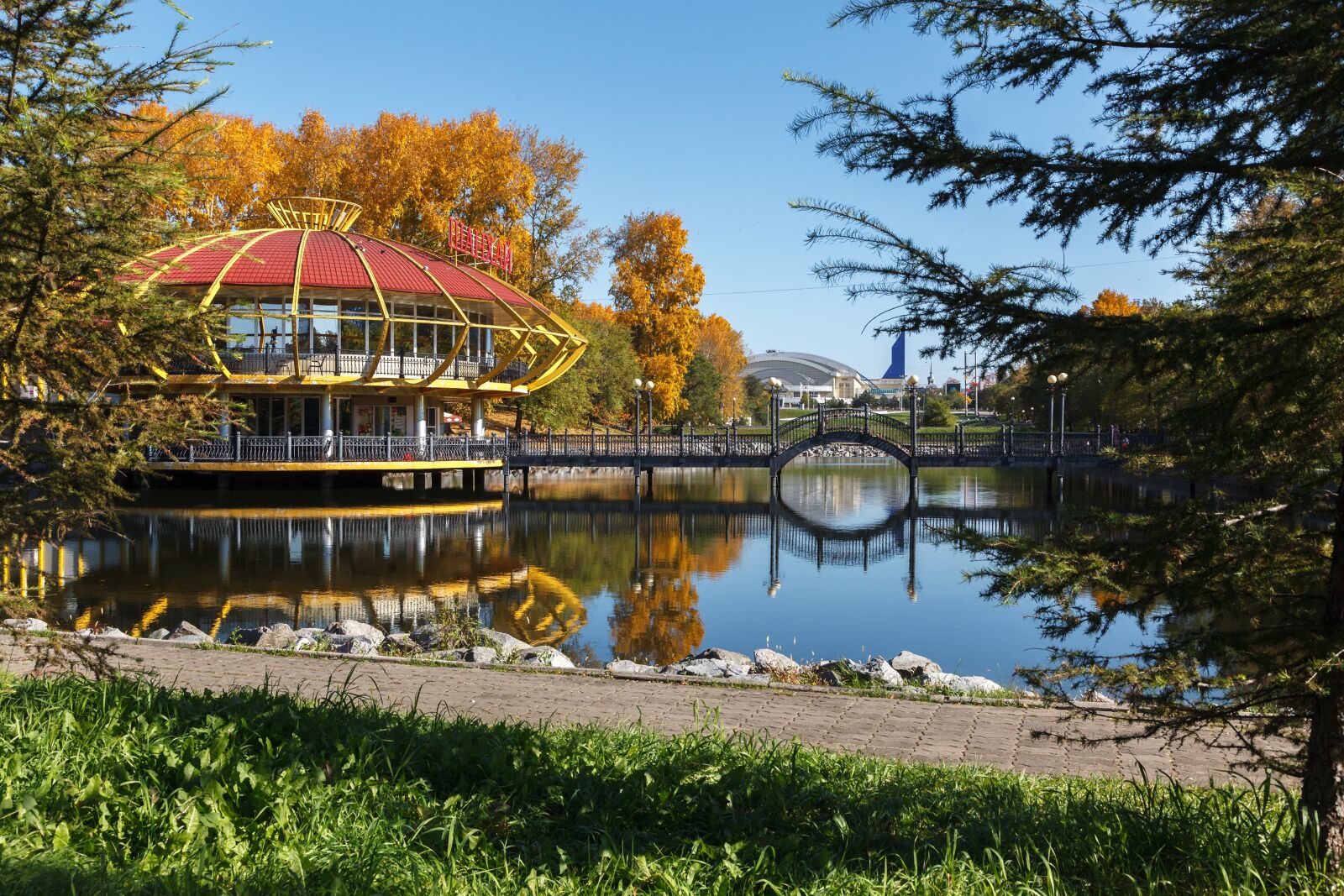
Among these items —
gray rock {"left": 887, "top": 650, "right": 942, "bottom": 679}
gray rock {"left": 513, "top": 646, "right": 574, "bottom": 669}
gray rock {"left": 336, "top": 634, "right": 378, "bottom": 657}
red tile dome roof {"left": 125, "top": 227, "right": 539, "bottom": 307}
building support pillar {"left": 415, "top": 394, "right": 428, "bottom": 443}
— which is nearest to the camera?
gray rock {"left": 513, "top": 646, "right": 574, "bottom": 669}

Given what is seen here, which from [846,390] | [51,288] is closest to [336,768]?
[51,288]

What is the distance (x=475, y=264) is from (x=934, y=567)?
2676 centimetres

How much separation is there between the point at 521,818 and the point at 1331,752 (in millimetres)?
3184

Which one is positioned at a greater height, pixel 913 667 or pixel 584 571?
pixel 913 667

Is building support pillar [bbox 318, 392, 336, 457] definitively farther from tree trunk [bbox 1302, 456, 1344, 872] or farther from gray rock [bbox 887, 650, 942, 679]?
tree trunk [bbox 1302, 456, 1344, 872]

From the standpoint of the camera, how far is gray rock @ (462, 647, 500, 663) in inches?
390

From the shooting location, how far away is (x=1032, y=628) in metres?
15.2

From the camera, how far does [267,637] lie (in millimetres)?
11414

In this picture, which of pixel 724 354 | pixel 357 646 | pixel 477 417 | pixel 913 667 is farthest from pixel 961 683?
pixel 724 354

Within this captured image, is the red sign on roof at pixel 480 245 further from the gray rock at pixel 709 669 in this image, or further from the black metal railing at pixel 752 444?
the gray rock at pixel 709 669

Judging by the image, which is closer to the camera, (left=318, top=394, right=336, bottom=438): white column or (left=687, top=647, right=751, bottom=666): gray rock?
(left=687, top=647, right=751, bottom=666): gray rock

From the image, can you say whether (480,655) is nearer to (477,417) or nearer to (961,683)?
(961,683)

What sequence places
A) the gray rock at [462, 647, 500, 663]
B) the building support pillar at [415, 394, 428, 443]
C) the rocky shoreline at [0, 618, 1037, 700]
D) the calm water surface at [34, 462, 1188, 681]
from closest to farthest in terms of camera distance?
1. the rocky shoreline at [0, 618, 1037, 700]
2. the gray rock at [462, 647, 500, 663]
3. the calm water surface at [34, 462, 1188, 681]
4. the building support pillar at [415, 394, 428, 443]

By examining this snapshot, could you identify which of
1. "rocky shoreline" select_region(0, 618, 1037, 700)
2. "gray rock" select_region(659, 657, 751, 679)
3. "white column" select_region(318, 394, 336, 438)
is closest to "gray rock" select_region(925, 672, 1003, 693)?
"rocky shoreline" select_region(0, 618, 1037, 700)
